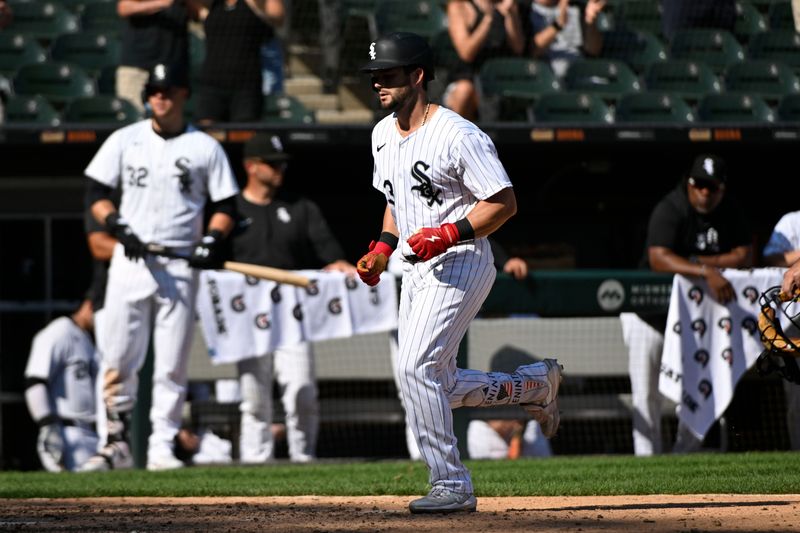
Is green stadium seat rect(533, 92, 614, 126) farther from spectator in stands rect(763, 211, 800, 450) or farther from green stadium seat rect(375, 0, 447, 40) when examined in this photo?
spectator in stands rect(763, 211, 800, 450)

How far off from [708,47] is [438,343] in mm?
6919

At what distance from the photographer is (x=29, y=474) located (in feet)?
22.8

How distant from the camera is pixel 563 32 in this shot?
35.1 feet

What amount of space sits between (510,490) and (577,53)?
5909mm

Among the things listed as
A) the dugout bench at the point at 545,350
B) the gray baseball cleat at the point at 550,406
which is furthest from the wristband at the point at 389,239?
the dugout bench at the point at 545,350

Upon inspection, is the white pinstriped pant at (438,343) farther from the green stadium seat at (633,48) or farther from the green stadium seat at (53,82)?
the green stadium seat at (633,48)

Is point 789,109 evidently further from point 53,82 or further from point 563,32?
point 53,82

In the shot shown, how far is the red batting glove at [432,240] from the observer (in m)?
4.31

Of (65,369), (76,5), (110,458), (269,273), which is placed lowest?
(110,458)

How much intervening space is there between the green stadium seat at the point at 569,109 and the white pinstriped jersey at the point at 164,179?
9.78 feet

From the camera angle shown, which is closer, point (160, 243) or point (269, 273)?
point (160, 243)

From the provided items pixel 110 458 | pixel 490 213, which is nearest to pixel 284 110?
pixel 110 458

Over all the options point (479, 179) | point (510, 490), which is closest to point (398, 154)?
point (479, 179)

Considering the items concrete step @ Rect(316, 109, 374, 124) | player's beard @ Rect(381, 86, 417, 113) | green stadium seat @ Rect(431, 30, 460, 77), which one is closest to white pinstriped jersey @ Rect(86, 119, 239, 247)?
player's beard @ Rect(381, 86, 417, 113)
